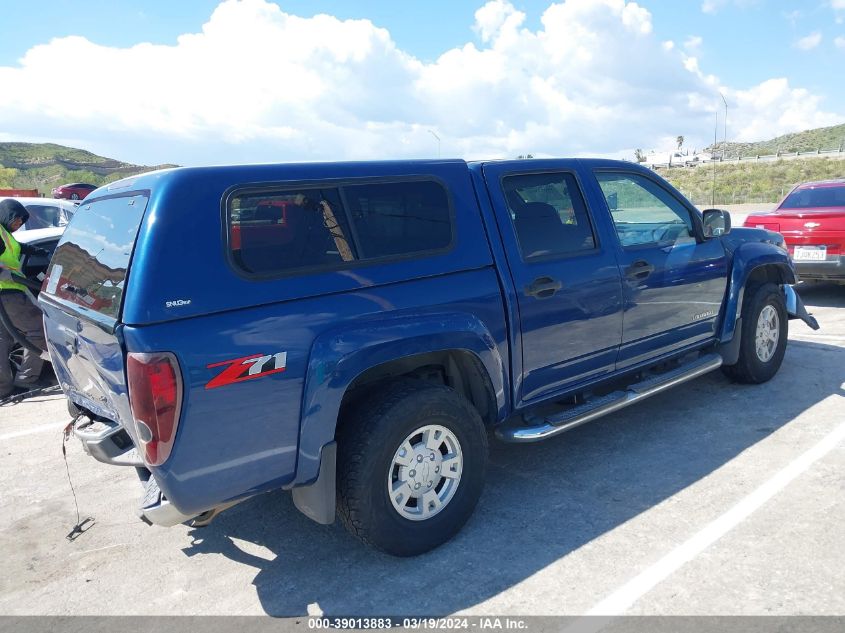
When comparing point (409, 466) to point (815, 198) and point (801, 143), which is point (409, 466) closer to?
point (815, 198)

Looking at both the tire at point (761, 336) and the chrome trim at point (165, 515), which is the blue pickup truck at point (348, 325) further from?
the tire at point (761, 336)

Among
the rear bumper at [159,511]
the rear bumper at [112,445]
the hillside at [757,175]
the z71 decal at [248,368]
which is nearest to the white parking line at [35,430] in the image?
the rear bumper at [112,445]

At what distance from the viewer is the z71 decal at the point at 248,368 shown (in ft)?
8.36

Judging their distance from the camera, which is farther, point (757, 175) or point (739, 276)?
point (757, 175)

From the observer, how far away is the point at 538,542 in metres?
3.30

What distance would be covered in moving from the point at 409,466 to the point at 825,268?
736cm

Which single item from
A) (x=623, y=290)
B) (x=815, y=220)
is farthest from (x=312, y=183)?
(x=815, y=220)

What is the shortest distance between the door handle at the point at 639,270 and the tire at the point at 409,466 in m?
1.52

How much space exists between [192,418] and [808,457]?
12.1 feet

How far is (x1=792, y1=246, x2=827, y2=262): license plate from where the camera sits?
8281 millimetres

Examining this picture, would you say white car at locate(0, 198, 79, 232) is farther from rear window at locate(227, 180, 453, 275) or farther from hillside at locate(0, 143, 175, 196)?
hillside at locate(0, 143, 175, 196)

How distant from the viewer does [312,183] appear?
118 inches

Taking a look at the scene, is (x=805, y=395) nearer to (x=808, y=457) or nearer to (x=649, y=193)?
(x=808, y=457)

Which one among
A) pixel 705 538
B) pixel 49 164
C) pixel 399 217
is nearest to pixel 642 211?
pixel 399 217
